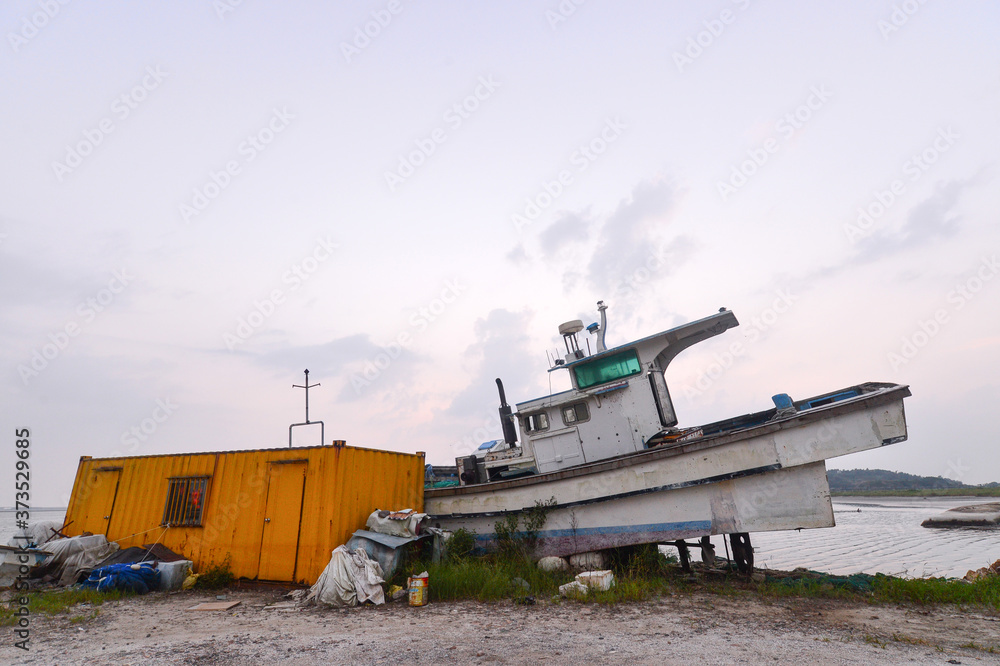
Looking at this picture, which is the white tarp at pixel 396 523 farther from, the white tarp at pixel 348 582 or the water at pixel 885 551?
the water at pixel 885 551

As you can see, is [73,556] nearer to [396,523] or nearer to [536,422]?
[396,523]

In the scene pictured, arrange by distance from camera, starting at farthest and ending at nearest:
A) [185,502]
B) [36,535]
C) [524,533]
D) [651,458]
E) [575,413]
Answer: [36,535], [575,413], [185,502], [524,533], [651,458]

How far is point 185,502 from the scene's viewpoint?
37.5ft

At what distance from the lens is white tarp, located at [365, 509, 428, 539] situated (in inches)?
388

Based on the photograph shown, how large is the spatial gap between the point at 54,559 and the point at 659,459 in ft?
39.3

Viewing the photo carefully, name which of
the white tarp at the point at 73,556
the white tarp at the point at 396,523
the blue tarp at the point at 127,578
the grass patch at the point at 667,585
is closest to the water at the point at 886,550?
the grass patch at the point at 667,585

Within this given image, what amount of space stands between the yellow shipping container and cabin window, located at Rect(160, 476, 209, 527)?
0.02 metres

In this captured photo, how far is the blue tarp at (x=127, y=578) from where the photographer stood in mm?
9609

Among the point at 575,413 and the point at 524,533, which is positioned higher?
the point at 575,413

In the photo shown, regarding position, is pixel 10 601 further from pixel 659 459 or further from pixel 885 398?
pixel 885 398

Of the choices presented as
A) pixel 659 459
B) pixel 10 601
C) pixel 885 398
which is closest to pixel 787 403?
pixel 885 398

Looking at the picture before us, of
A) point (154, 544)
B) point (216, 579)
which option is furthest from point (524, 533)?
point (154, 544)

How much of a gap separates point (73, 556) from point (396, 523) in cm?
679

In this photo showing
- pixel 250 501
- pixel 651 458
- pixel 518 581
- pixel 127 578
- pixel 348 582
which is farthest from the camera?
pixel 250 501
